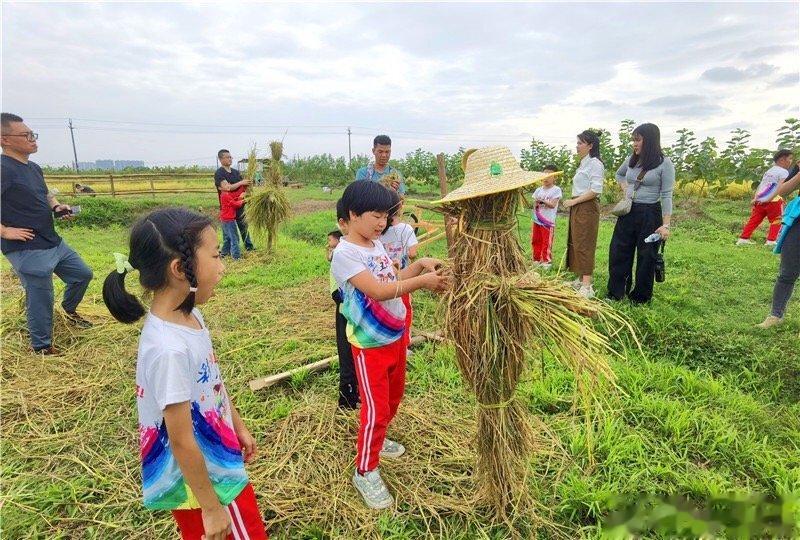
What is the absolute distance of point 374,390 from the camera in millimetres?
2244

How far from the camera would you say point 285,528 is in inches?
90.9

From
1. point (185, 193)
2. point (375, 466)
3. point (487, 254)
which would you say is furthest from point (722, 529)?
point (185, 193)

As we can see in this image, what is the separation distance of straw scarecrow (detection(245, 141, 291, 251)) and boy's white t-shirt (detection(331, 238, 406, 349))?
6.00 m

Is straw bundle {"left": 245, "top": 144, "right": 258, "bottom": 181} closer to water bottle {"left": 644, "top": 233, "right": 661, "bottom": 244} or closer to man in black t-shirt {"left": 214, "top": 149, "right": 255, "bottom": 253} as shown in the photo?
man in black t-shirt {"left": 214, "top": 149, "right": 255, "bottom": 253}

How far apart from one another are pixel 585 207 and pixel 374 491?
166 inches

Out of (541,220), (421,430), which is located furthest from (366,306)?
(541,220)

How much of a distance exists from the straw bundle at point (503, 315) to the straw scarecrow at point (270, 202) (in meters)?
6.44

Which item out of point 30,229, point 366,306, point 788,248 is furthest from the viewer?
point 788,248

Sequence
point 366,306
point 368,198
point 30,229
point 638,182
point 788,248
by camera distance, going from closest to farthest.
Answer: point 368,198, point 366,306, point 30,229, point 788,248, point 638,182

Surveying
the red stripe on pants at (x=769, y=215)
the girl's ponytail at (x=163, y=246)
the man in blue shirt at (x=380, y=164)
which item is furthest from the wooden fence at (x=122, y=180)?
the red stripe on pants at (x=769, y=215)

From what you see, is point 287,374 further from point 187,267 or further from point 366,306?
point 187,267

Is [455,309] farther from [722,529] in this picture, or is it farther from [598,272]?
[598,272]

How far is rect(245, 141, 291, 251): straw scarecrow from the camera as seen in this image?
7.83m

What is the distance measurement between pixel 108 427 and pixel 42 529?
889 millimetres
